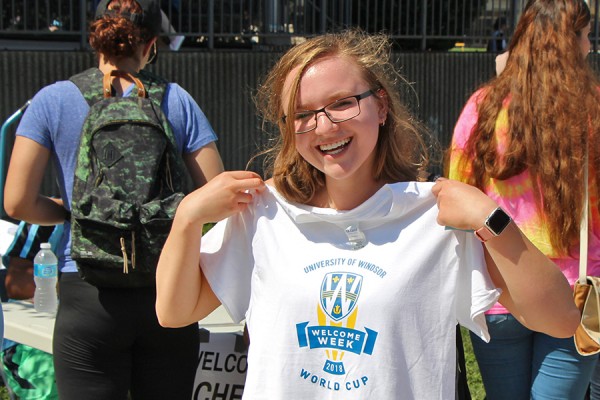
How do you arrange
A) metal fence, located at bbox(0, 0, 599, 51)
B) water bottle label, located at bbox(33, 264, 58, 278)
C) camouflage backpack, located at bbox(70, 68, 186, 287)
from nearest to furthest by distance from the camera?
camouflage backpack, located at bbox(70, 68, 186, 287) → water bottle label, located at bbox(33, 264, 58, 278) → metal fence, located at bbox(0, 0, 599, 51)

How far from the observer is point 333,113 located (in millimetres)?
2027

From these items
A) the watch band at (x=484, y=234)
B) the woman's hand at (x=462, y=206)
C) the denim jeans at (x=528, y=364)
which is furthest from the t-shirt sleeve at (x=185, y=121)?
the watch band at (x=484, y=234)

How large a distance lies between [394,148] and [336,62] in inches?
10.1

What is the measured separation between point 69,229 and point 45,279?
191cm

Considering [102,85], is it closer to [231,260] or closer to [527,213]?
[231,260]

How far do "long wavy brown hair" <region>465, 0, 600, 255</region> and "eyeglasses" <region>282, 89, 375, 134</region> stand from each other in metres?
1.01

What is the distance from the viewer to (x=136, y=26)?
3.01 m

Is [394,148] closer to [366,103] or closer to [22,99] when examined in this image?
[366,103]

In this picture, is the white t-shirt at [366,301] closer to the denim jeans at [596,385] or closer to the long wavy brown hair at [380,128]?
the long wavy brown hair at [380,128]

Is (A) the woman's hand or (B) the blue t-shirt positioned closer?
(A) the woman's hand

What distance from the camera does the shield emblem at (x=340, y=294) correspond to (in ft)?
6.44

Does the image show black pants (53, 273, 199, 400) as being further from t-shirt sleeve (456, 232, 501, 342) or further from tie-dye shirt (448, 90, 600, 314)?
t-shirt sleeve (456, 232, 501, 342)

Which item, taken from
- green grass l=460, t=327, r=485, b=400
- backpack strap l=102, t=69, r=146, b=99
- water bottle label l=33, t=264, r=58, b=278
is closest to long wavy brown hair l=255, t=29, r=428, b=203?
backpack strap l=102, t=69, r=146, b=99

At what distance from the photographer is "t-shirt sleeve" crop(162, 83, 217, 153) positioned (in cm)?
296
